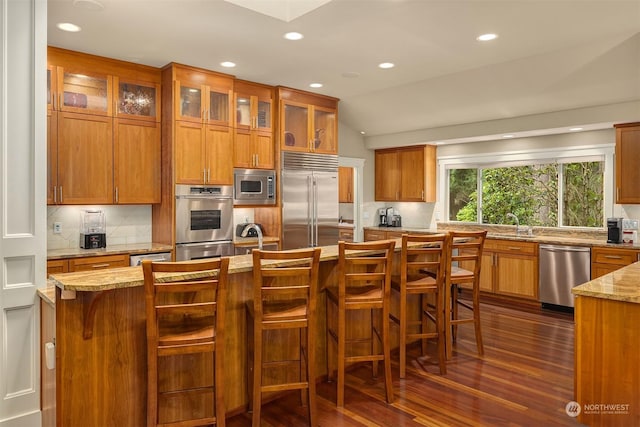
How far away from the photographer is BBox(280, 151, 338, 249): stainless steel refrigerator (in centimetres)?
549

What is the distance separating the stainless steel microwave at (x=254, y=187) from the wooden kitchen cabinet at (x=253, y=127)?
8 centimetres

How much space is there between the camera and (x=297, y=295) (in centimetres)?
308

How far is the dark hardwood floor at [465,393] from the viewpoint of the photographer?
2762 mm

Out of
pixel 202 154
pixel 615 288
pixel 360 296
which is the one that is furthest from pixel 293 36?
pixel 615 288

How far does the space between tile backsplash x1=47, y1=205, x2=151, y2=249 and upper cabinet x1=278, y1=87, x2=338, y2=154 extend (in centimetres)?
188

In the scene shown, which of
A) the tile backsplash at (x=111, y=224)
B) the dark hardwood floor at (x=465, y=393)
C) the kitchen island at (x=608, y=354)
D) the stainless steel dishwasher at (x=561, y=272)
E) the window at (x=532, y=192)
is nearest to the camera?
the kitchen island at (x=608, y=354)

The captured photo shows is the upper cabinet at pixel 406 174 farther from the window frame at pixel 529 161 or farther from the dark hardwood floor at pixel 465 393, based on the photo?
the dark hardwood floor at pixel 465 393

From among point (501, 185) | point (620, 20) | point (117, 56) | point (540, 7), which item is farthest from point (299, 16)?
point (501, 185)

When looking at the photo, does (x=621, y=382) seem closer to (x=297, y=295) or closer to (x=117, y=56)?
(x=297, y=295)

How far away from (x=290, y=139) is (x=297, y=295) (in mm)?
2965

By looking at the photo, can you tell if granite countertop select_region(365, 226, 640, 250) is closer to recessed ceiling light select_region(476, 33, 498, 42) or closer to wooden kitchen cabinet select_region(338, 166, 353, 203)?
wooden kitchen cabinet select_region(338, 166, 353, 203)

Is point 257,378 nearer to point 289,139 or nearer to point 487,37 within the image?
point 487,37

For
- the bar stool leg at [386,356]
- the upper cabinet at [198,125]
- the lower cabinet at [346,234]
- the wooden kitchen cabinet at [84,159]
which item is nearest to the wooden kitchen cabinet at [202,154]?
the upper cabinet at [198,125]

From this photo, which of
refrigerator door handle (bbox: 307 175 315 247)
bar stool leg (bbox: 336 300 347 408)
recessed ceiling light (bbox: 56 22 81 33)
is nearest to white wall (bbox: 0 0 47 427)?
recessed ceiling light (bbox: 56 22 81 33)
